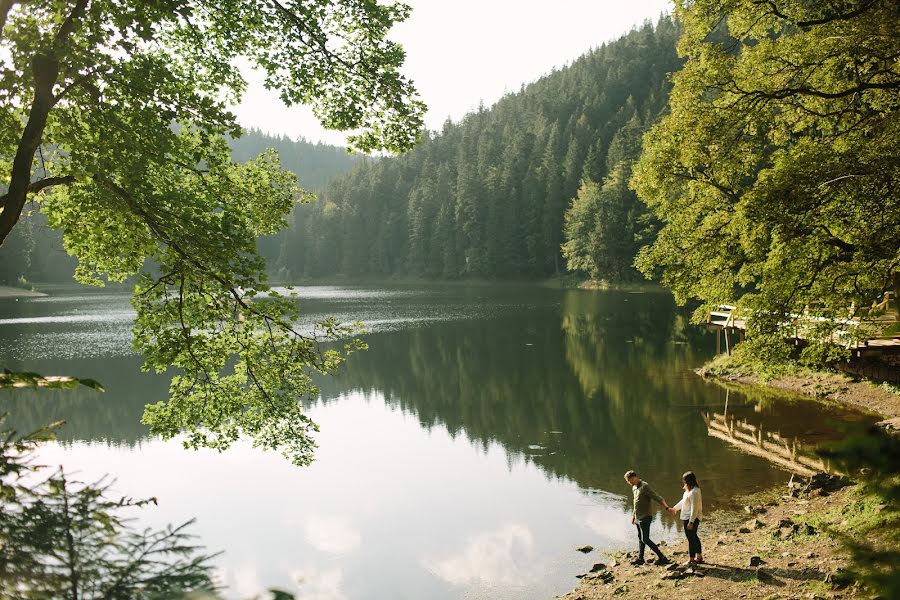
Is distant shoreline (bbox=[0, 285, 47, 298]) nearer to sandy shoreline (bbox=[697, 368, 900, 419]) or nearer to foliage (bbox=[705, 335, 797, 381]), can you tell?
sandy shoreline (bbox=[697, 368, 900, 419])

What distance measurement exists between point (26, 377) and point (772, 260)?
1216 centimetres

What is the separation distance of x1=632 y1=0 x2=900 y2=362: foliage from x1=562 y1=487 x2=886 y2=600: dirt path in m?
3.47

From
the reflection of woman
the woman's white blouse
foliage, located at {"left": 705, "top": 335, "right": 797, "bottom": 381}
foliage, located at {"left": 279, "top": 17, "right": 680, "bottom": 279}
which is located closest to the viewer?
→ the reflection of woman

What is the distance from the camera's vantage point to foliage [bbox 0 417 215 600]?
8.96 ft

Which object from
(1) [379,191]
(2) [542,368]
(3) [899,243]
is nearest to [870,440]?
(3) [899,243]

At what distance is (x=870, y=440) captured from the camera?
211 centimetres

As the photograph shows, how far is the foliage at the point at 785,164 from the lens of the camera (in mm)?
11523

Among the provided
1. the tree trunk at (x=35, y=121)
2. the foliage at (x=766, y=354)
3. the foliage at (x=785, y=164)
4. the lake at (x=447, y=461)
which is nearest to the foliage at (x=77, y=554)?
the lake at (x=447, y=461)

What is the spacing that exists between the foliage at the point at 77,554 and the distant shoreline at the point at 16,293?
110m

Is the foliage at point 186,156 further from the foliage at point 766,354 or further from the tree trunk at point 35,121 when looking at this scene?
the foliage at point 766,354

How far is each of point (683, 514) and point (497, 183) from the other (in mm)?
109897

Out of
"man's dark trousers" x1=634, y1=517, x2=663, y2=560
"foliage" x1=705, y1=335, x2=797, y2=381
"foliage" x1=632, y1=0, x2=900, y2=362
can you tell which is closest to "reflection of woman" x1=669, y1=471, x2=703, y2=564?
"man's dark trousers" x1=634, y1=517, x2=663, y2=560

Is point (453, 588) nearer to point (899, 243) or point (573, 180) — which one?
point (899, 243)

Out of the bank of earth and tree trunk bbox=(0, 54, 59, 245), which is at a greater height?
tree trunk bbox=(0, 54, 59, 245)
